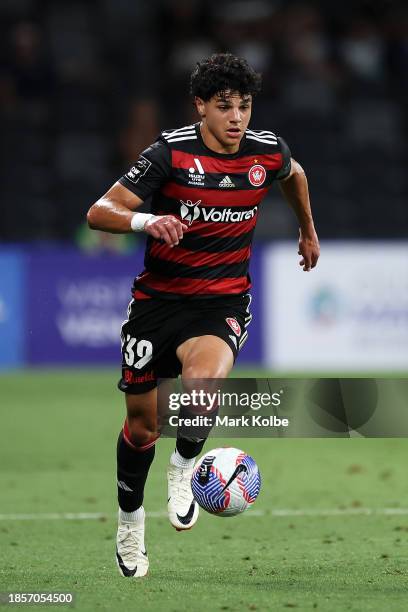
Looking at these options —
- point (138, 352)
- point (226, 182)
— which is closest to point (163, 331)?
point (138, 352)

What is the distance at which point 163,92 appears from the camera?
19812 mm

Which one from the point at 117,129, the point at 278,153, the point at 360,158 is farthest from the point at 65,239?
the point at 278,153

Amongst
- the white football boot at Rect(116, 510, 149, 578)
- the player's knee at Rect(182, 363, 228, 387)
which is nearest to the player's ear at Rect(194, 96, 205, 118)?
the player's knee at Rect(182, 363, 228, 387)

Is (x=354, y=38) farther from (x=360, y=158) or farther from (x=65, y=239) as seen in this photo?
(x=65, y=239)

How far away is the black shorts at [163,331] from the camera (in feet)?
19.5

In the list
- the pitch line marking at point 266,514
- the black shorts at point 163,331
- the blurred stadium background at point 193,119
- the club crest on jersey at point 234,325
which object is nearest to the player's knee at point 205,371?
the black shorts at point 163,331

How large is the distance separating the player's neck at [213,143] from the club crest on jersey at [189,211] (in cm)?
25

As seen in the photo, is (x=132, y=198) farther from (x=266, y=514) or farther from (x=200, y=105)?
(x=266, y=514)

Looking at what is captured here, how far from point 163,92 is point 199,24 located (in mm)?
1359

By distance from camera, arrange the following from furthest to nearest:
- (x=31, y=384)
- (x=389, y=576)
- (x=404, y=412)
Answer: (x=31, y=384)
(x=389, y=576)
(x=404, y=412)

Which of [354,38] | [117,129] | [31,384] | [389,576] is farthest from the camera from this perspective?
[354,38]

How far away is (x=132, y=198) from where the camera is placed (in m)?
5.72

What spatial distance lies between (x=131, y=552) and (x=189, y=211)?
1516mm

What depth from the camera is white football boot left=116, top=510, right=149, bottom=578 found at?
5926 millimetres
